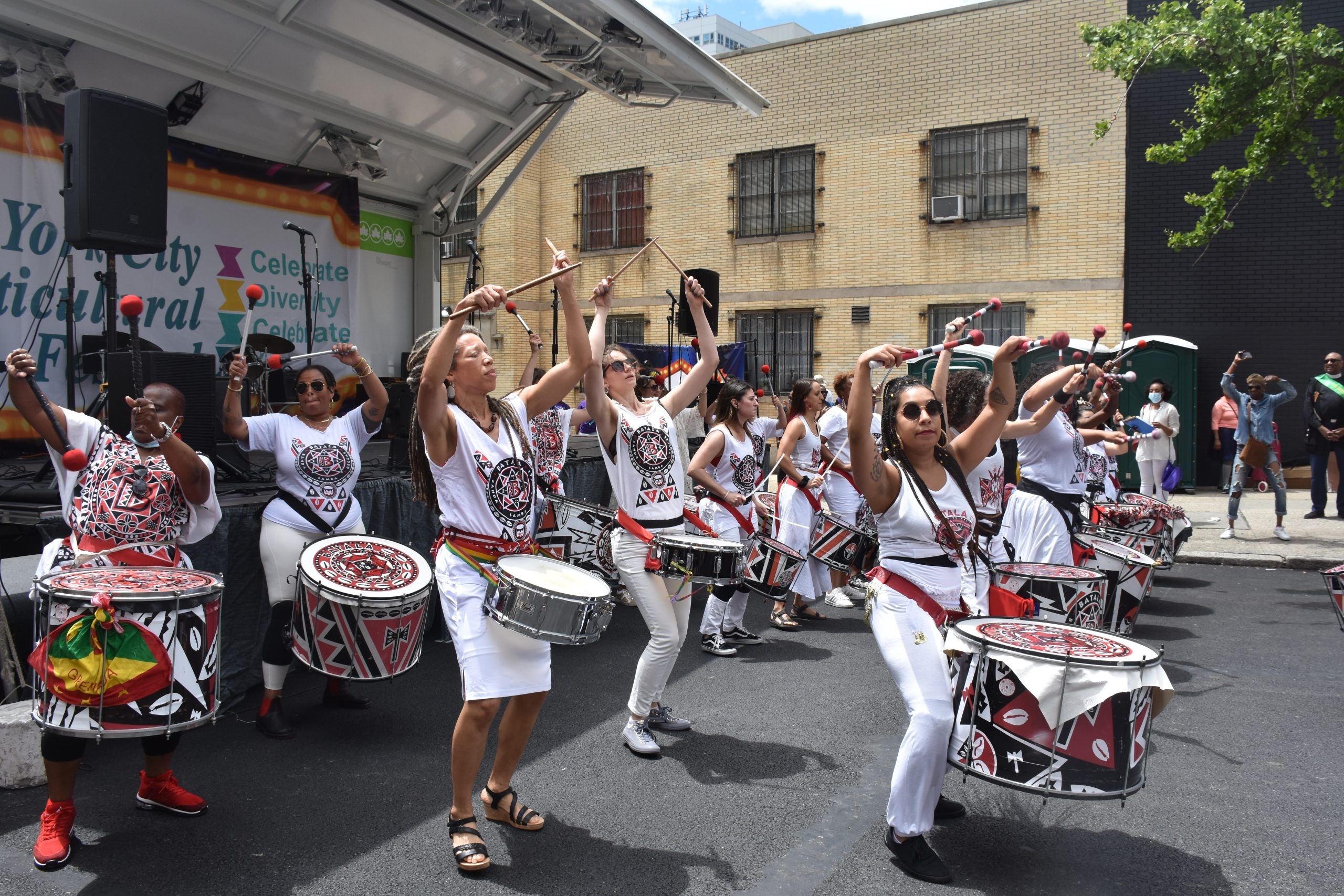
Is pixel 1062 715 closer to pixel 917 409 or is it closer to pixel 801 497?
pixel 917 409

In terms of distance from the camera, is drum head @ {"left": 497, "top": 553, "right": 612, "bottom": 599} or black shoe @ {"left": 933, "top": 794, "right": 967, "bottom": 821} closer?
drum head @ {"left": 497, "top": 553, "right": 612, "bottom": 599}

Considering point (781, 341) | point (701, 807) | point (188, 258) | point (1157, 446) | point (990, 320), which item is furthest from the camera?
point (781, 341)

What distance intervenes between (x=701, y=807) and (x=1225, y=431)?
47.4ft

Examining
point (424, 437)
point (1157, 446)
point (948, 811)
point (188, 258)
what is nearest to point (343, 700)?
point (424, 437)

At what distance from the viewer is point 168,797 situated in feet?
13.4

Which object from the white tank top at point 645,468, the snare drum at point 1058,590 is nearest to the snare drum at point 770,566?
the white tank top at point 645,468

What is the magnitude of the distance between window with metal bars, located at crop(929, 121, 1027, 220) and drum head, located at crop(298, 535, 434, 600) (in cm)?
1537

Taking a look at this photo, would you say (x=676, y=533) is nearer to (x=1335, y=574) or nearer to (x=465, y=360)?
(x=465, y=360)

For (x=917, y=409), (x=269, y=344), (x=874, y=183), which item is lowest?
(x=917, y=409)

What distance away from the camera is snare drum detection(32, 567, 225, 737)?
11.3 ft

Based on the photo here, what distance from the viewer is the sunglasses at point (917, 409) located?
12.8ft

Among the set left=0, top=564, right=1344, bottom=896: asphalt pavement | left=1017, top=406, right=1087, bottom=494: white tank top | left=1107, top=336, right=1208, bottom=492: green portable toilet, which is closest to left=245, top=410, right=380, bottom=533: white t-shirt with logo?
left=0, top=564, right=1344, bottom=896: asphalt pavement

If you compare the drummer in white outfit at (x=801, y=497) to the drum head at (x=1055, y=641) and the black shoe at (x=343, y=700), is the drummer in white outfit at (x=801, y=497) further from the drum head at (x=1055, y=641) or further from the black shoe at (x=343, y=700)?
the drum head at (x=1055, y=641)

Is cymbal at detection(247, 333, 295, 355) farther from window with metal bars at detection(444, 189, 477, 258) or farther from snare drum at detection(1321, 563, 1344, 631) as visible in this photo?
window with metal bars at detection(444, 189, 477, 258)
